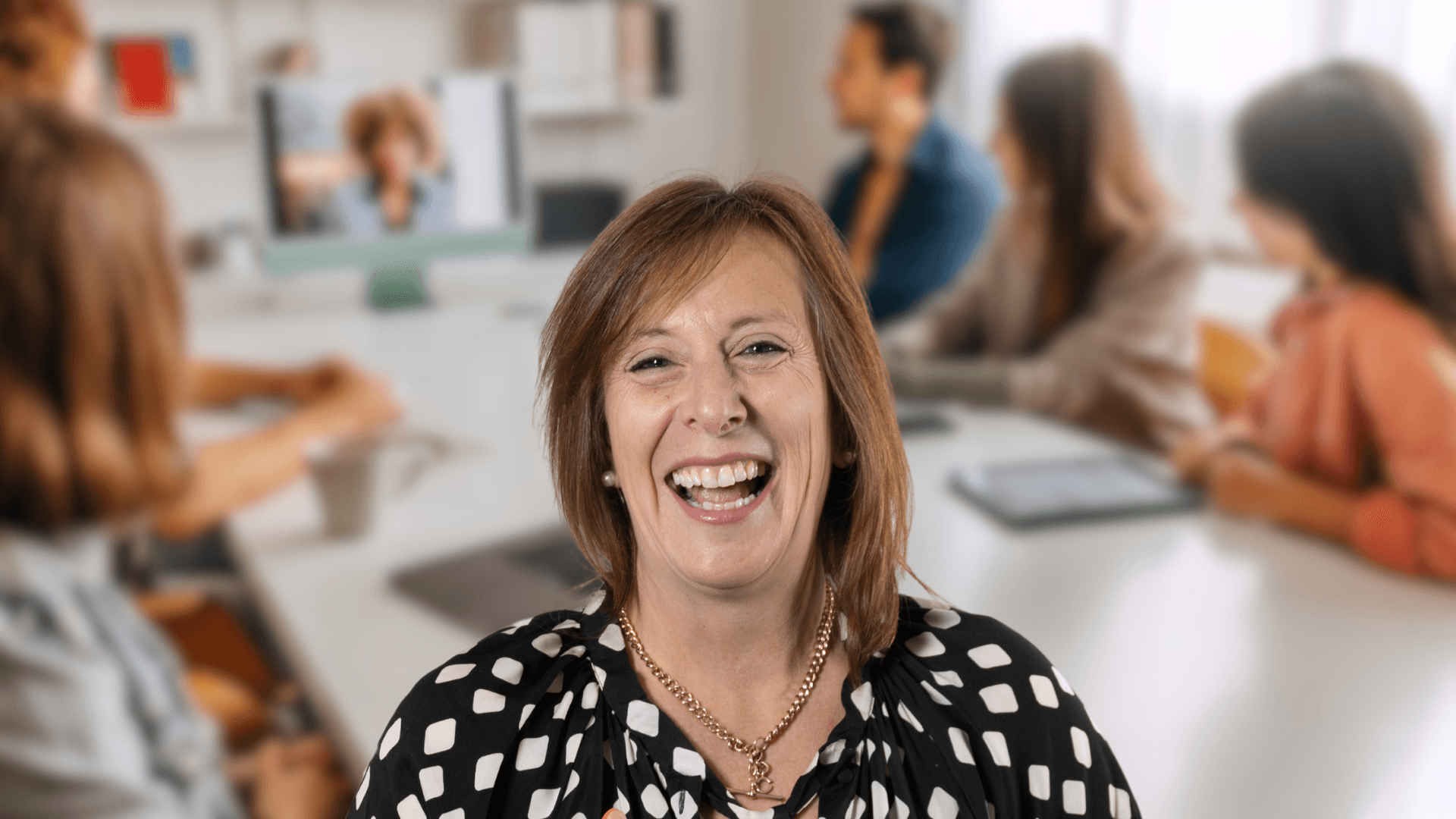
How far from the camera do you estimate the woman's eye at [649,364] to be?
34cm

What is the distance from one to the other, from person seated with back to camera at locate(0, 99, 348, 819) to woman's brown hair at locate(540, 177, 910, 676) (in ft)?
1.43

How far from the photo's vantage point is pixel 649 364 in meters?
0.34

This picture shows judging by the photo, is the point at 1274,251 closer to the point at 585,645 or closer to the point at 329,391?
the point at 585,645

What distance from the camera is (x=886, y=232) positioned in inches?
87.9

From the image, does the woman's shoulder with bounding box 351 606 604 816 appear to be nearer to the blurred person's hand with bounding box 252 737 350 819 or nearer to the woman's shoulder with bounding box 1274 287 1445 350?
the blurred person's hand with bounding box 252 737 350 819

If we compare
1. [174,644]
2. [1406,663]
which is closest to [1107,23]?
[1406,663]

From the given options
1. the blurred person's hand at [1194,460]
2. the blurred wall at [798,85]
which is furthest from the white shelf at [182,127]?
the blurred person's hand at [1194,460]

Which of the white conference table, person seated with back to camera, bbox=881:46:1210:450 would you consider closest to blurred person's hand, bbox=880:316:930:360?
person seated with back to camera, bbox=881:46:1210:450

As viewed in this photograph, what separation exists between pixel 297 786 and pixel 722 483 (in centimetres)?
58

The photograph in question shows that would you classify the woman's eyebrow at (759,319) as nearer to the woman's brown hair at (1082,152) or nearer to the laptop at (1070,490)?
the laptop at (1070,490)

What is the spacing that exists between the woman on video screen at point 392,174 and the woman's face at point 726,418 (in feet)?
5.15

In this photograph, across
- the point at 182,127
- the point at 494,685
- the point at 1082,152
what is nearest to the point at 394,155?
the point at 1082,152

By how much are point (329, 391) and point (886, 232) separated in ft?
4.01

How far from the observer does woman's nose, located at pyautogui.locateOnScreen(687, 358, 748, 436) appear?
33 centimetres
